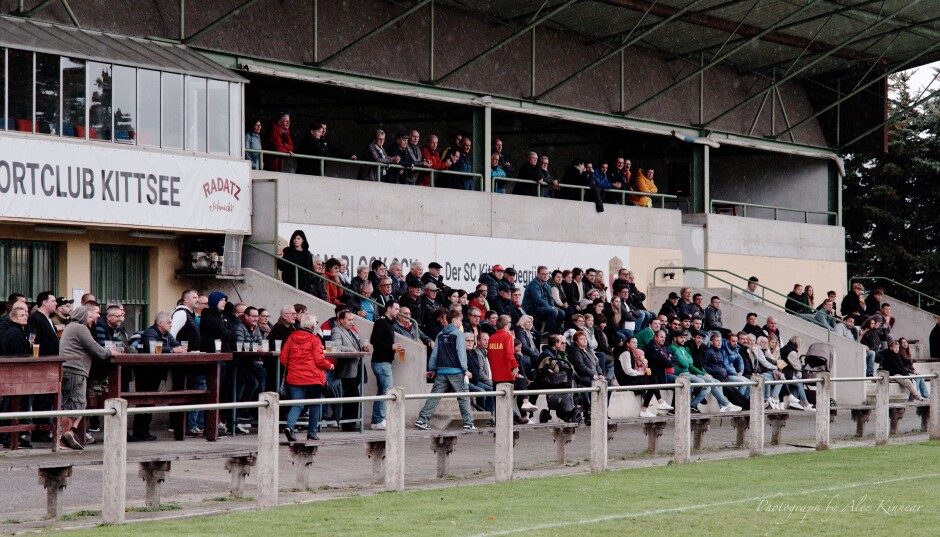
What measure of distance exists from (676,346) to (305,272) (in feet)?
21.8

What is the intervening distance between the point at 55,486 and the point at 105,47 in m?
12.9

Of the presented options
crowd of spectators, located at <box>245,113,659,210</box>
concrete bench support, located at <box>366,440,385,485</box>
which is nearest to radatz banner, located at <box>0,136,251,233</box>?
crowd of spectators, located at <box>245,113,659,210</box>

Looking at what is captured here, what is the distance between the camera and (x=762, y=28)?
3553cm

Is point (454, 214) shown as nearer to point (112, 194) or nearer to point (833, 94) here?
point (112, 194)

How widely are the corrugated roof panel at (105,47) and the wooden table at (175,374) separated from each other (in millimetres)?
6269

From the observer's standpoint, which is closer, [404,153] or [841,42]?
[404,153]

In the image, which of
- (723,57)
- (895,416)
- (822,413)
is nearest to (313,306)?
(822,413)

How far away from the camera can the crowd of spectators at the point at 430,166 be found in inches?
1026

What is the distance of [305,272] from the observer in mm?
23125

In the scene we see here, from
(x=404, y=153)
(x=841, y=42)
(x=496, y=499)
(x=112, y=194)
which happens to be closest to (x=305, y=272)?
(x=112, y=194)

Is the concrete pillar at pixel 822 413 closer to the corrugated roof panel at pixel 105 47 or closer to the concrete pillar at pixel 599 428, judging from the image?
the concrete pillar at pixel 599 428

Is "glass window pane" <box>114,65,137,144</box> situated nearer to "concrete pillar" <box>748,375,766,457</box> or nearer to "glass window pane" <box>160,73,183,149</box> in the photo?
"glass window pane" <box>160,73,183,149</box>

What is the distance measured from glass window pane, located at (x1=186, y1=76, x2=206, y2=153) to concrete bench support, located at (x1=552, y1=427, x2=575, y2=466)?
986cm

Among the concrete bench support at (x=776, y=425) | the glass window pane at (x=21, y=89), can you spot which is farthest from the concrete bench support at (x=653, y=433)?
the glass window pane at (x=21, y=89)
